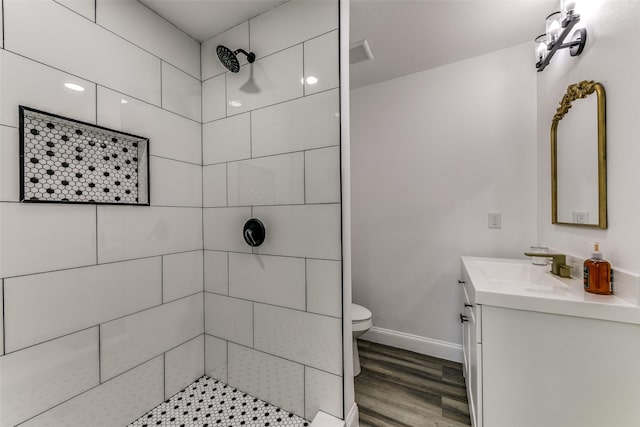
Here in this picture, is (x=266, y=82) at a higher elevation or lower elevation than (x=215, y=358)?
higher

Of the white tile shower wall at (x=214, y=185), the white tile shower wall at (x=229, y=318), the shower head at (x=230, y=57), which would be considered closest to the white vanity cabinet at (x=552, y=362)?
the white tile shower wall at (x=229, y=318)

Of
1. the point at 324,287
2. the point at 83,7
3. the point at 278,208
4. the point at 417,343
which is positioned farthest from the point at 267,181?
the point at 417,343

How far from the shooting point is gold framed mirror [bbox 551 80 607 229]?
1178 mm

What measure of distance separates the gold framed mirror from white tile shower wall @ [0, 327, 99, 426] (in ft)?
7.68

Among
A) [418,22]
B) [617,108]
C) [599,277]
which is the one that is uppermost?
[418,22]

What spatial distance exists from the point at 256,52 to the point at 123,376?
5.85 feet

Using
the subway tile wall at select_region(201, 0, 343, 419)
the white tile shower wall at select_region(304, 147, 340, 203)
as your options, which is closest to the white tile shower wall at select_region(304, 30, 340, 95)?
the subway tile wall at select_region(201, 0, 343, 419)

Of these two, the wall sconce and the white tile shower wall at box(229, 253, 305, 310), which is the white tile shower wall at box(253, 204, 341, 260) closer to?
the white tile shower wall at box(229, 253, 305, 310)

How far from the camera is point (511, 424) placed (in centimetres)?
109

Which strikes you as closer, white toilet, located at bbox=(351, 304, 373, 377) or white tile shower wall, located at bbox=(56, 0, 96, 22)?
white tile shower wall, located at bbox=(56, 0, 96, 22)

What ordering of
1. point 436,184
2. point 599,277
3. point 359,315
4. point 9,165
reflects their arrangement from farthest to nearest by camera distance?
point 436,184
point 359,315
point 599,277
point 9,165

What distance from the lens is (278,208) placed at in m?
1.39

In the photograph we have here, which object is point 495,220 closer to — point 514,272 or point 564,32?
point 514,272

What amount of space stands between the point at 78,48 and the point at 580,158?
244 cm
